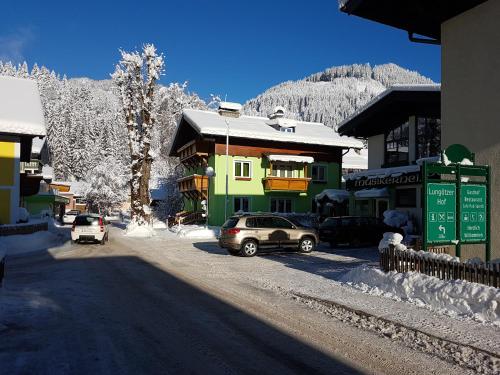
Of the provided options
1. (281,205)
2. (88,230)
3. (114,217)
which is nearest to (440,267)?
(88,230)

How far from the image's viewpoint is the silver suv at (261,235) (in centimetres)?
1766

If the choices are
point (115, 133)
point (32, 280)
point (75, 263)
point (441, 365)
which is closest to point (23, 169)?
point (75, 263)

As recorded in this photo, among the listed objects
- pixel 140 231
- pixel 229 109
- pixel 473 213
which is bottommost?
pixel 140 231

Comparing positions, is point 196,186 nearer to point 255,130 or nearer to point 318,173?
point 255,130

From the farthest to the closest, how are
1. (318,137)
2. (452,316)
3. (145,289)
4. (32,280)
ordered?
(318,137) < (32,280) < (145,289) < (452,316)

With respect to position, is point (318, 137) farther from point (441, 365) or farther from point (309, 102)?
point (309, 102)

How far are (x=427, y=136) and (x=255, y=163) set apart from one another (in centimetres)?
1560

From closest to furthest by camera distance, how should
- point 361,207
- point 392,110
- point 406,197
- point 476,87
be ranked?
point 476,87 → point 392,110 → point 406,197 → point 361,207

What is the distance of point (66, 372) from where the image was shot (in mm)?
Result: 5055

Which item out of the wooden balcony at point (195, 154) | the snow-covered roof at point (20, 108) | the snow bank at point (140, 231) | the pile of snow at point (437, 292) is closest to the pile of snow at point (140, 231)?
the snow bank at point (140, 231)

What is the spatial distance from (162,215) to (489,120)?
1640 inches

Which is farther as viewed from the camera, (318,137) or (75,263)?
(318,137)

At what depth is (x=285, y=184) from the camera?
36.1 m

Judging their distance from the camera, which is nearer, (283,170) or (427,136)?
(427,136)
